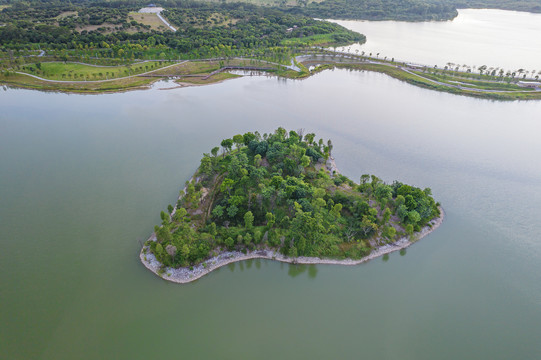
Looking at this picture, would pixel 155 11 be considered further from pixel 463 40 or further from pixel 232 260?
pixel 232 260

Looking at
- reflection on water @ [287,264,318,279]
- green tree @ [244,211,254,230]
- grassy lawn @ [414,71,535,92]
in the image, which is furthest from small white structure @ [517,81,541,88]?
green tree @ [244,211,254,230]

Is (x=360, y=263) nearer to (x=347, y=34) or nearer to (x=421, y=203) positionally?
(x=421, y=203)

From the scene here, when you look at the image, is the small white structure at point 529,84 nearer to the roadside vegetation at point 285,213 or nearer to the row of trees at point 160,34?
the row of trees at point 160,34

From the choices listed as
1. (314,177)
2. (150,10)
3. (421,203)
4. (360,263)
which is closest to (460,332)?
(360,263)

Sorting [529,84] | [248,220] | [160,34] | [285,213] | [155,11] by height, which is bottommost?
[285,213]

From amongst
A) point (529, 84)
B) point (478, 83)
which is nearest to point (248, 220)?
point (478, 83)

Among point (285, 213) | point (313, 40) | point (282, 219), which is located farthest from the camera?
point (313, 40)

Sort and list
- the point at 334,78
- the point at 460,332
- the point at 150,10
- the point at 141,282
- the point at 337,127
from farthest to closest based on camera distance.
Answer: the point at 150,10 → the point at 334,78 → the point at 337,127 → the point at 141,282 → the point at 460,332
